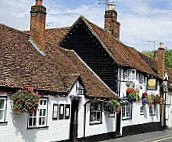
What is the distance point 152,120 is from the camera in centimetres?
3219

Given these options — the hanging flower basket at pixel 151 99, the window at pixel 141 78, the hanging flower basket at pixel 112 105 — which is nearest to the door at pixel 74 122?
Answer: the hanging flower basket at pixel 112 105

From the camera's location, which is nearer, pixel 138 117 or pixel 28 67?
pixel 28 67

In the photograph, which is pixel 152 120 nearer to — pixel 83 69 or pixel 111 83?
pixel 111 83

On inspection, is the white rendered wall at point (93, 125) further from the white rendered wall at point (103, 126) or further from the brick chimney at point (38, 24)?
the brick chimney at point (38, 24)

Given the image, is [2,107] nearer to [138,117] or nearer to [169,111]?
[138,117]

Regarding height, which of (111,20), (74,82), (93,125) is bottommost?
(93,125)

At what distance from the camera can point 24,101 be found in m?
14.7

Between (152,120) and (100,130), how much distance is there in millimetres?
11058

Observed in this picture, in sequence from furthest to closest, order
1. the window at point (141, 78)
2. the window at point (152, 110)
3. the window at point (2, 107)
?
the window at point (152, 110)
the window at point (141, 78)
the window at point (2, 107)

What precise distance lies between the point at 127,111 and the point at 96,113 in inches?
216

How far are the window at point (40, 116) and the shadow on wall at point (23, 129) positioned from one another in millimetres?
356

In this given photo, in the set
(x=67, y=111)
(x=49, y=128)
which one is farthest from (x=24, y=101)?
(x=67, y=111)

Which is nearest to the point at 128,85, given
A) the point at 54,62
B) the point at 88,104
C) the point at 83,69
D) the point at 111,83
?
the point at 111,83

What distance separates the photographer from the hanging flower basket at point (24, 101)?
14.7 meters
